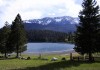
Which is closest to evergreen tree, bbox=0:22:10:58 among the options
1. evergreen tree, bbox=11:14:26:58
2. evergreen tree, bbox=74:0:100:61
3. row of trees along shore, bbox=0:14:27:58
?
row of trees along shore, bbox=0:14:27:58

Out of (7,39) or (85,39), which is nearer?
(85,39)

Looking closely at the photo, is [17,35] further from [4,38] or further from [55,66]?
[55,66]

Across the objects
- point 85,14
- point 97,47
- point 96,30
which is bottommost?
point 97,47

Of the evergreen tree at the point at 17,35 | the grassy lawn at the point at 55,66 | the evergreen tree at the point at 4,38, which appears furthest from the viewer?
the evergreen tree at the point at 4,38

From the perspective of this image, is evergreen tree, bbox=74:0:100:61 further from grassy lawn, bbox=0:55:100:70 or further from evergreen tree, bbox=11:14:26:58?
evergreen tree, bbox=11:14:26:58

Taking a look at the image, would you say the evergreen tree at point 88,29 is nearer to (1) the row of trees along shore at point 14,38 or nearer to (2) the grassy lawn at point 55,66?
(2) the grassy lawn at point 55,66

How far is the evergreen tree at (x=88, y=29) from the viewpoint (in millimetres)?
44344

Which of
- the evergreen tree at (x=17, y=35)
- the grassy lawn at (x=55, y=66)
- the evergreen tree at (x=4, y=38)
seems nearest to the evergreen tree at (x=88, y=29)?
the grassy lawn at (x=55, y=66)

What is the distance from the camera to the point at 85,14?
153 feet

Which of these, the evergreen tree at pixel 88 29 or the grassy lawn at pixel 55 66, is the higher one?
the evergreen tree at pixel 88 29

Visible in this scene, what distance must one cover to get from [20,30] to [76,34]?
1092 inches

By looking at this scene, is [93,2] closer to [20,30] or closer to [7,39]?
[20,30]

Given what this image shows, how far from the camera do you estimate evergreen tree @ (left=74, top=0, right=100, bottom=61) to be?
44344 millimetres

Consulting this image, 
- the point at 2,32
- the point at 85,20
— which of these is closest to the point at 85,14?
the point at 85,20
